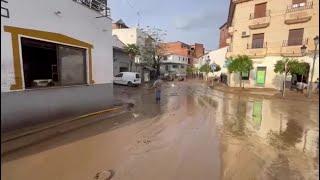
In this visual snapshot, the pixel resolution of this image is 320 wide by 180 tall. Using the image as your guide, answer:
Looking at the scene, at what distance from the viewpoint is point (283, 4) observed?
8531 millimetres

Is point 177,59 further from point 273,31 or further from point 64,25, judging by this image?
point 273,31

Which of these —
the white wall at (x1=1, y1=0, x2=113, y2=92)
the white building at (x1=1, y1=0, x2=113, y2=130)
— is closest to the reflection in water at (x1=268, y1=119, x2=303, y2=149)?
the white building at (x1=1, y1=0, x2=113, y2=130)

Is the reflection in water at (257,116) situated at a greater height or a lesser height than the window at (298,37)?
lesser

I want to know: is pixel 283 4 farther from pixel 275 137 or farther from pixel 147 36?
pixel 147 36

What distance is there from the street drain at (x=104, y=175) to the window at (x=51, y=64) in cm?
448

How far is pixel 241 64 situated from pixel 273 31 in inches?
447

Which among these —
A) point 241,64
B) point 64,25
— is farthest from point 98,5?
point 241,64

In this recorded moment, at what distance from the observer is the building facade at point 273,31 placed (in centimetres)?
377

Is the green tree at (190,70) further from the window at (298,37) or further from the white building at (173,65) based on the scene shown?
the window at (298,37)

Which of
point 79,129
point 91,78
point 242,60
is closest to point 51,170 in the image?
point 79,129

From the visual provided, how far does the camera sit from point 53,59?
29.9ft

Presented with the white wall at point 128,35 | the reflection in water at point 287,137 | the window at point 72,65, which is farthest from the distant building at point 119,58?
the reflection in water at point 287,137

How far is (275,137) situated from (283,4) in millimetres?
4598

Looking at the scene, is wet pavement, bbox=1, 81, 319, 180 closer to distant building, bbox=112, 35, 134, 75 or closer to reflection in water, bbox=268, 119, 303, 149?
reflection in water, bbox=268, 119, 303, 149
